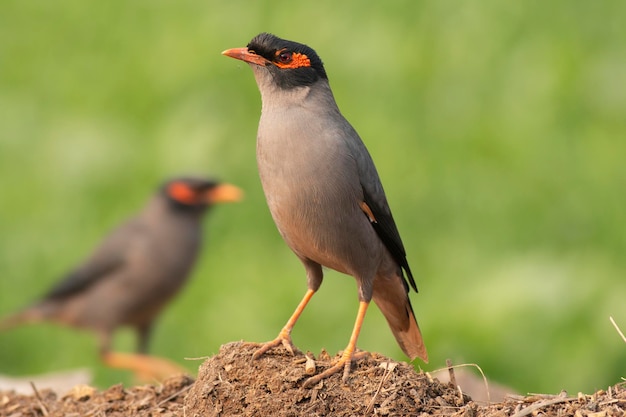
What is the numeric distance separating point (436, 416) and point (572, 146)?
216 inches

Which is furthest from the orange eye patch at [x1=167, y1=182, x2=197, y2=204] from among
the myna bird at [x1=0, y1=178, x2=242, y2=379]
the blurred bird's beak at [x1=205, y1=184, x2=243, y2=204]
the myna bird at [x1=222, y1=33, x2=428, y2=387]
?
the myna bird at [x1=222, y1=33, x2=428, y2=387]

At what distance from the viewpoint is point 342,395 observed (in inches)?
179

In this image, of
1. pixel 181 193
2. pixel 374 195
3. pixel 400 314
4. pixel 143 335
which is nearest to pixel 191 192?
pixel 181 193

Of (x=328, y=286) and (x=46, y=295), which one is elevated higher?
(x=328, y=286)

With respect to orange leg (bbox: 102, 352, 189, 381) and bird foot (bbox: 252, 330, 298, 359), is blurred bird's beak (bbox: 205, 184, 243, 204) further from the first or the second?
bird foot (bbox: 252, 330, 298, 359)

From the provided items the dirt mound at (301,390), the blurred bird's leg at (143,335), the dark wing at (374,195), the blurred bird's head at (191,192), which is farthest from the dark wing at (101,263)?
the dirt mound at (301,390)

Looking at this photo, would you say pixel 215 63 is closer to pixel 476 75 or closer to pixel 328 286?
pixel 476 75

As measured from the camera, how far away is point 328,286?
8789 millimetres

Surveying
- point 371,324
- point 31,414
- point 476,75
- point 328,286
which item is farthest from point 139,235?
Result: point 31,414

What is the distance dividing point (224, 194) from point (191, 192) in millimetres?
324

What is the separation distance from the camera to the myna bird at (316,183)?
4848 mm

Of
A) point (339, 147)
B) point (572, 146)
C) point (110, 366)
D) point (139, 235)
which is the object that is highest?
point (339, 147)

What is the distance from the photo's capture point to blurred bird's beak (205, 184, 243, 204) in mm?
9547

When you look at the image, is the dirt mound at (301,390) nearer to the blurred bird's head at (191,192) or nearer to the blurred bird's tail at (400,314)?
the blurred bird's tail at (400,314)
